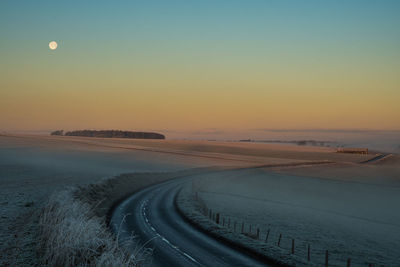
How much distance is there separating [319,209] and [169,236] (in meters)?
32.7

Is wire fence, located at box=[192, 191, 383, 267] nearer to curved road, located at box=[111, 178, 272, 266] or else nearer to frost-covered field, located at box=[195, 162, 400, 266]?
frost-covered field, located at box=[195, 162, 400, 266]

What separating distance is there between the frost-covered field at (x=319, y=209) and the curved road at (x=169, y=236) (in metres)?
7.27

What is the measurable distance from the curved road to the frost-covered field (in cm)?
727

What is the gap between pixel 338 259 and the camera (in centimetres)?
2603

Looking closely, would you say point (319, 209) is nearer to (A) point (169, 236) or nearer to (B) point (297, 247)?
(B) point (297, 247)

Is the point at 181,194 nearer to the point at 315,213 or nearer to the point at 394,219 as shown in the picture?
the point at 315,213

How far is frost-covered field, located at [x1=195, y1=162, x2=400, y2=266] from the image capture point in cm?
2954

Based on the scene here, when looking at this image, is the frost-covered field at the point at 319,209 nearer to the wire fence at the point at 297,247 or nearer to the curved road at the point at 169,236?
the wire fence at the point at 297,247

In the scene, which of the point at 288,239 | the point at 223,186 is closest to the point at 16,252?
the point at 288,239

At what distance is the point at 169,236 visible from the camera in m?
25.9

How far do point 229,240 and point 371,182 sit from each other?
7534cm

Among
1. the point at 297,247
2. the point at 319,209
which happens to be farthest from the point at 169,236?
the point at 319,209

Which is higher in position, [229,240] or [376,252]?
[229,240]

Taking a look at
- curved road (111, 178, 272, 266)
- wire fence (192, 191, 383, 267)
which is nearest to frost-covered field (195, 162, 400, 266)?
wire fence (192, 191, 383, 267)
